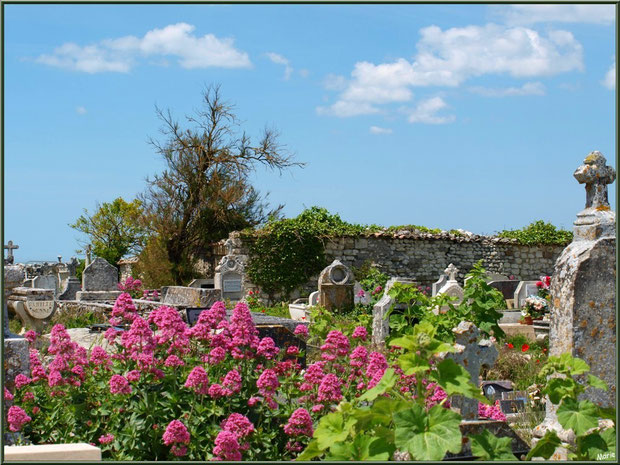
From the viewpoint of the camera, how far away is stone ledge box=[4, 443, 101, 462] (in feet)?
12.2

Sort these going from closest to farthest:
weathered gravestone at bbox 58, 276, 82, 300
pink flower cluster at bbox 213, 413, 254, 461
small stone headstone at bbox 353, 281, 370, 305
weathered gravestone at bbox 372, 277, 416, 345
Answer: pink flower cluster at bbox 213, 413, 254, 461
weathered gravestone at bbox 372, 277, 416, 345
small stone headstone at bbox 353, 281, 370, 305
weathered gravestone at bbox 58, 276, 82, 300

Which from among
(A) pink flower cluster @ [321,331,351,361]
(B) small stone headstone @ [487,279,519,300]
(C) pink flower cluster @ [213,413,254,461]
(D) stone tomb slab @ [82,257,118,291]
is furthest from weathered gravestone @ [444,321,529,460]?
(B) small stone headstone @ [487,279,519,300]

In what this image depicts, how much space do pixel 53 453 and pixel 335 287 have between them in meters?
12.0

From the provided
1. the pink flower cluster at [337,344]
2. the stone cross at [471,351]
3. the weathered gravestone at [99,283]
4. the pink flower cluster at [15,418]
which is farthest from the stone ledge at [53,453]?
the weathered gravestone at [99,283]

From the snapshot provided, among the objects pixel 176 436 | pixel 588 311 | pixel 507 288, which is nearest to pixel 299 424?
pixel 176 436

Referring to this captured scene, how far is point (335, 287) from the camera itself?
613 inches

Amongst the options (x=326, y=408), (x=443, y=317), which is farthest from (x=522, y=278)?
(x=326, y=408)

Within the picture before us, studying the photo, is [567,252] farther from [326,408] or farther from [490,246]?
[490,246]

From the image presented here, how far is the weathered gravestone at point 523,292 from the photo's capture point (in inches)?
718

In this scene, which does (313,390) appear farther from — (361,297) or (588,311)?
(361,297)

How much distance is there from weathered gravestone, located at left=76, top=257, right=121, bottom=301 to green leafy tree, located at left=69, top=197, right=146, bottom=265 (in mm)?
11941

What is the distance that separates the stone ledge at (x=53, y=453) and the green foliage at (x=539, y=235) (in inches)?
866

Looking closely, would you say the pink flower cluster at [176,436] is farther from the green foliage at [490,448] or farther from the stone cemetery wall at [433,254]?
the stone cemetery wall at [433,254]

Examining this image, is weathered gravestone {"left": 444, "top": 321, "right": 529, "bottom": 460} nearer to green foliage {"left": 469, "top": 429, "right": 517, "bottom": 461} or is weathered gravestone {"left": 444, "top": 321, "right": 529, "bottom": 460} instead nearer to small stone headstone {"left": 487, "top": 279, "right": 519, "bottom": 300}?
green foliage {"left": 469, "top": 429, "right": 517, "bottom": 461}
